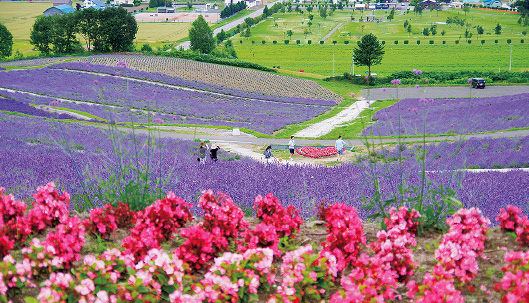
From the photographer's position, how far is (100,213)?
572 cm

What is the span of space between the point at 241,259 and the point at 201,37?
107067 mm

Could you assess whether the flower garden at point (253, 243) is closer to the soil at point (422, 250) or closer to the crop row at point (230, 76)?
the soil at point (422, 250)

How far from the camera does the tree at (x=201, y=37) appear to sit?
10681 centimetres

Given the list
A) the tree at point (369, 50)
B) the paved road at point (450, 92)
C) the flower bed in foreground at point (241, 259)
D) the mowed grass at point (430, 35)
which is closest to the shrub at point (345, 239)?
the flower bed in foreground at point (241, 259)

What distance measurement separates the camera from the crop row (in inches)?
2835

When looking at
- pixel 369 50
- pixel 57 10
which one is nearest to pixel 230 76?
pixel 369 50

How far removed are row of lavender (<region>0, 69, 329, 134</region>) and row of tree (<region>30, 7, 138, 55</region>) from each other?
3280cm

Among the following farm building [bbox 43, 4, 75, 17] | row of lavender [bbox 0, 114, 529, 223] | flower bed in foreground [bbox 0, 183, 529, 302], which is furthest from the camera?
farm building [bbox 43, 4, 75, 17]

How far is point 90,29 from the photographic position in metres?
95.5

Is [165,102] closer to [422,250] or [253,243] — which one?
[253,243]

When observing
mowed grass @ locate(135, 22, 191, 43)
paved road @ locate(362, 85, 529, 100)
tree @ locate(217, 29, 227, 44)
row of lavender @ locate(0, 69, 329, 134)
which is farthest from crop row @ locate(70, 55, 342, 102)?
mowed grass @ locate(135, 22, 191, 43)

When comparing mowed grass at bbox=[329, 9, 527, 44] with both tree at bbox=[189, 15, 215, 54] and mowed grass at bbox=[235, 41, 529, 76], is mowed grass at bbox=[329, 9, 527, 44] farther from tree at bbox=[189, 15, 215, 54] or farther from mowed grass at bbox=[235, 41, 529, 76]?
tree at bbox=[189, 15, 215, 54]

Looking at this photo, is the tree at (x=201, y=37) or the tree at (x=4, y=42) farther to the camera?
the tree at (x=201, y=37)

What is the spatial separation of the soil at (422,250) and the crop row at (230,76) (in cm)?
6171
